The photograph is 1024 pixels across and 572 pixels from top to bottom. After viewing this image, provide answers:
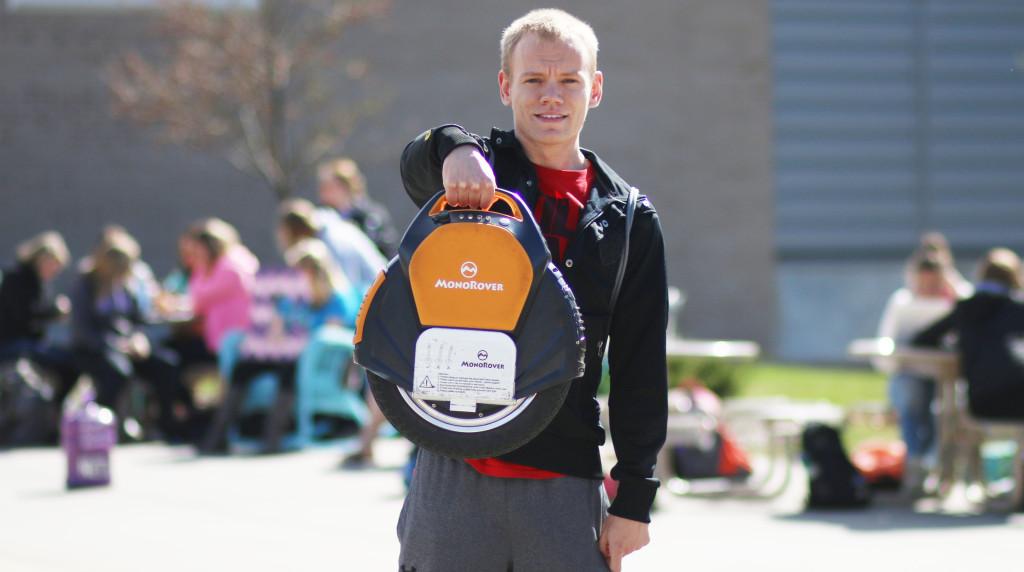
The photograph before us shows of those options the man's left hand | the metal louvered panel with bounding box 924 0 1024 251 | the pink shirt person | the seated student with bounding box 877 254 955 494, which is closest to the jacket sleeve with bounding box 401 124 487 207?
the man's left hand

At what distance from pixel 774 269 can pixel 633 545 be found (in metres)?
25.6

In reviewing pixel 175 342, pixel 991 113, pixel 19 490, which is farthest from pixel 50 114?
pixel 991 113

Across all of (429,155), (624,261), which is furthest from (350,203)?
(624,261)

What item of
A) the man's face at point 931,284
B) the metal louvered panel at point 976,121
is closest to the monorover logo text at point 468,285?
the man's face at point 931,284

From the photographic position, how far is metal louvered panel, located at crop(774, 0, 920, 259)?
92.8 ft

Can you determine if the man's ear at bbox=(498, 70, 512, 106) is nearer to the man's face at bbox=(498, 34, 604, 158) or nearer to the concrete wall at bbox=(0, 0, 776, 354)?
the man's face at bbox=(498, 34, 604, 158)

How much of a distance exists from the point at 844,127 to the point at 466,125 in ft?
26.0

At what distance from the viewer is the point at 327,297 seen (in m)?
11.4

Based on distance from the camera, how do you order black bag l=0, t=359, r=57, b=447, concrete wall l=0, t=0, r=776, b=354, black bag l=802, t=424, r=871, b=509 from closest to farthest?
black bag l=802, t=424, r=871, b=509
black bag l=0, t=359, r=57, b=447
concrete wall l=0, t=0, r=776, b=354

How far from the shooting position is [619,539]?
113 inches

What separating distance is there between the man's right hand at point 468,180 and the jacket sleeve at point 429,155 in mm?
55

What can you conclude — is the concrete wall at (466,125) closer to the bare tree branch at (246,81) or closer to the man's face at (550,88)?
the bare tree branch at (246,81)

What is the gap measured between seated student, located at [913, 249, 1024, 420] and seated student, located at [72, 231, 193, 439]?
6.50 metres

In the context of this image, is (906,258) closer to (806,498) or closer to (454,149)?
(806,498)
